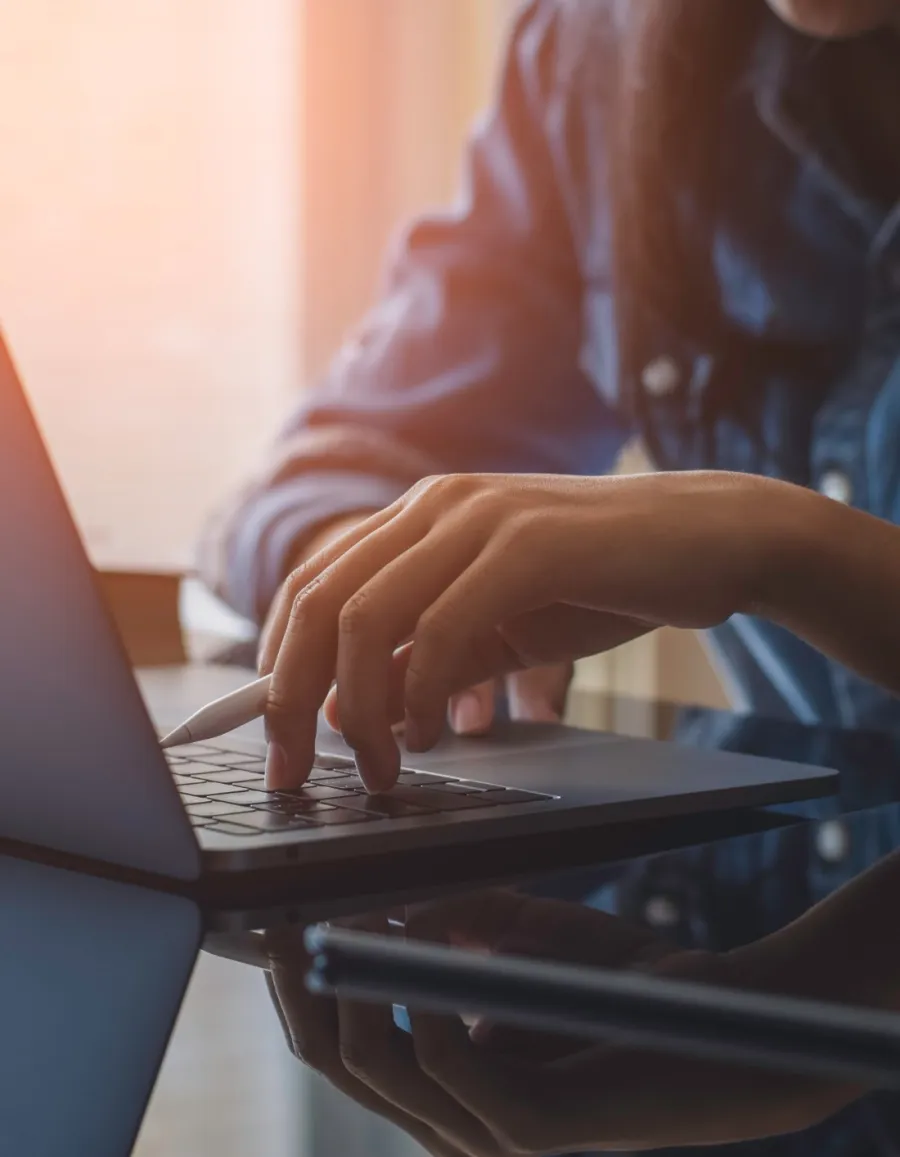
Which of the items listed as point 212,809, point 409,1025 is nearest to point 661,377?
point 212,809

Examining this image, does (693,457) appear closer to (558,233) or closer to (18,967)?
(558,233)

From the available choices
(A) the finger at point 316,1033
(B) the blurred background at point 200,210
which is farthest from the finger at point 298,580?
(B) the blurred background at point 200,210

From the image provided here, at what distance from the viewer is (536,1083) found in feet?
0.84

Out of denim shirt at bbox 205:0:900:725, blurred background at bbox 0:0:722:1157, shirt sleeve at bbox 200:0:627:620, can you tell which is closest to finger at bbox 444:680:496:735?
denim shirt at bbox 205:0:900:725

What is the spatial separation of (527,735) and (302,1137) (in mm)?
413

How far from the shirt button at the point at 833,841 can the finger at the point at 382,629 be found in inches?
6.1

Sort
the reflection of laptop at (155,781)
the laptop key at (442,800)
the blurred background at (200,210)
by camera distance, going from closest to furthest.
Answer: the reflection of laptop at (155,781) < the laptop key at (442,800) < the blurred background at (200,210)

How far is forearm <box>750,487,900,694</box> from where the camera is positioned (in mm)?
554

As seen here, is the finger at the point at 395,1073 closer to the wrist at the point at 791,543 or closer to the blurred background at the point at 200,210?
the wrist at the point at 791,543

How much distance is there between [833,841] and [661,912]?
132 mm

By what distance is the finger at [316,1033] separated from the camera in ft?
0.79

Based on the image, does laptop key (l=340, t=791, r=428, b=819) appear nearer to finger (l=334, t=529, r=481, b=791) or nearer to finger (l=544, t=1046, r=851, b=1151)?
finger (l=334, t=529, r=481, b=791)

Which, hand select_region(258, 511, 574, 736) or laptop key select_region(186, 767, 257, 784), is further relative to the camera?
hand select_region(258, 511, 574, 736)

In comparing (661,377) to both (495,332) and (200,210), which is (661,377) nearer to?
(495,332)
